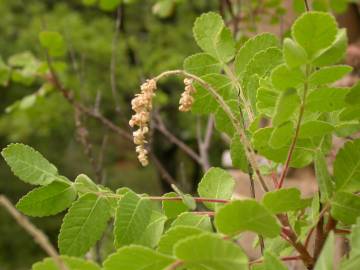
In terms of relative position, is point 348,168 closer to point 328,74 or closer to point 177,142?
point 328,74

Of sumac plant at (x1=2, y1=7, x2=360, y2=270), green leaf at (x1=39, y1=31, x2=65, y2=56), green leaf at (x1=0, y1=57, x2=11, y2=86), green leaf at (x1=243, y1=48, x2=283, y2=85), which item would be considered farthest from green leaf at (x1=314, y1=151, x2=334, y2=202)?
green leaf at (x1=0, y1=57, x2=11, y2=86)

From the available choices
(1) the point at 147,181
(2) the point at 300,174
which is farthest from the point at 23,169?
(1) the point at 147,181

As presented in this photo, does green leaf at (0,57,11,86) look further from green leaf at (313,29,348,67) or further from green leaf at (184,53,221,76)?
green leaf at (313,29,348,67)

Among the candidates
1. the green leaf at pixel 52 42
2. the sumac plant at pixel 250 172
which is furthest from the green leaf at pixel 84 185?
the green leaf at pixel 52 42

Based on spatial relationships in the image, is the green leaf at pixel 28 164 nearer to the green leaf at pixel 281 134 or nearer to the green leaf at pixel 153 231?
the green leaf at pixel 153 231

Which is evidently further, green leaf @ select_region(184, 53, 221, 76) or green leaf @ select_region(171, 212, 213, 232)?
green leaf @ select_region(184, 53, 221, 76)

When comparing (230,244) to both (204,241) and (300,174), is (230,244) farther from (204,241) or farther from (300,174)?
(300,174)

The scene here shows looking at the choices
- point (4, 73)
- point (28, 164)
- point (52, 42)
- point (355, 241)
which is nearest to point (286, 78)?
point (355, 241)
